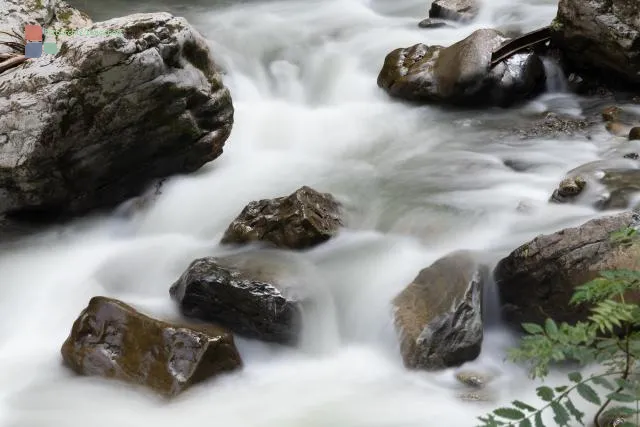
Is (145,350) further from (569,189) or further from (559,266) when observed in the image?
(569,189)

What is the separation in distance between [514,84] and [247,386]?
4.98 m

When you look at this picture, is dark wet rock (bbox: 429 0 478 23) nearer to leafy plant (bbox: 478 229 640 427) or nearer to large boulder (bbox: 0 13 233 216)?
large boulder (bbox: 0 13 233 216)

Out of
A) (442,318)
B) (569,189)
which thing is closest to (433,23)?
(569,189)

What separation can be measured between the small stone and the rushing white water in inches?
16.1

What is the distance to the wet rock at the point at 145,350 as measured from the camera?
3858 mm

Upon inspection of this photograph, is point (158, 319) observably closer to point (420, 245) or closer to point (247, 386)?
point (247, 386)

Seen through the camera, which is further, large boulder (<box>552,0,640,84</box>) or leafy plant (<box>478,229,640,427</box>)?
large boulder (<box>552,0,640,84</box>)

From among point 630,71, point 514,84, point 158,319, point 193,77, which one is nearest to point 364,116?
point 514,84

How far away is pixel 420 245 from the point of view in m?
4.92

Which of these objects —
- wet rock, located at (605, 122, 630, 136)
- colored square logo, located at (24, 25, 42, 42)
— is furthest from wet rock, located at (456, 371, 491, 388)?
colored square logo, located at (24, 25, 42, 42)

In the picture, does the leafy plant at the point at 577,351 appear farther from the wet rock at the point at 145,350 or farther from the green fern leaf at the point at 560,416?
the wet rock at the point at 145,350

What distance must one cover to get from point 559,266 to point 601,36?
13.2 ft

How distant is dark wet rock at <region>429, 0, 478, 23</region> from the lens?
370 inches

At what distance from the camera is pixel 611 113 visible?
667 centimetres
